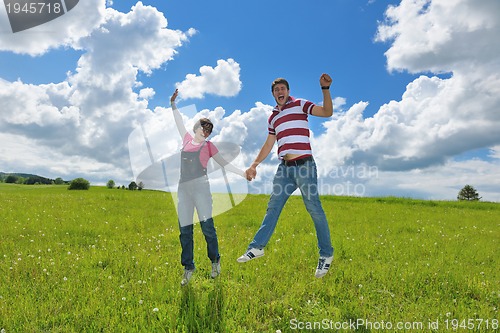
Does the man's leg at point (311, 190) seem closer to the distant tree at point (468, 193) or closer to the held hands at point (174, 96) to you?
the held hands at point (174, 96)

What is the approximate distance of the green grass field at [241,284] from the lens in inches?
202

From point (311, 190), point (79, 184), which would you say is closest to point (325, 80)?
point (311, 190)

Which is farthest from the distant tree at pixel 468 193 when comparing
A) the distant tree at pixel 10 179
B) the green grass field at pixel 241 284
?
the distant tree at pixel 10 179

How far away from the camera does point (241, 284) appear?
629 centimetres

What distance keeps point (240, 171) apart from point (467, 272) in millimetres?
5750

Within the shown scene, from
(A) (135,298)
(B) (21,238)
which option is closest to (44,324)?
(A) (135,298)

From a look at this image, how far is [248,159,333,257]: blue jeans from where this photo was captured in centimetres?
590

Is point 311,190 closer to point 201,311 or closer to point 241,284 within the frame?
point 241,284

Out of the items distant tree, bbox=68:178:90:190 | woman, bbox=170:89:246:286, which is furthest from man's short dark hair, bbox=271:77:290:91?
distant tree, bbox=68:178:90:190

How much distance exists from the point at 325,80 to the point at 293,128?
37.0 inches

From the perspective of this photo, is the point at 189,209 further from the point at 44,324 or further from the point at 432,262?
the point at 432,262

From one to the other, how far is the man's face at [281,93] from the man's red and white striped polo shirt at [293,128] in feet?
0.38

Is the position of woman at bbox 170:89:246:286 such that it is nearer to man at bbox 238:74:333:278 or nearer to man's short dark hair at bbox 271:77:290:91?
man at bbox 238:74:333:278

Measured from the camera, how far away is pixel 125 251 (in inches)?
340
